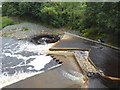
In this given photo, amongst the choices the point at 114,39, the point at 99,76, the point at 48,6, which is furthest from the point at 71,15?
the point at 99,76

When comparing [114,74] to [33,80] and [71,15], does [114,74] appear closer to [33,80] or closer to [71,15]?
[33,80]

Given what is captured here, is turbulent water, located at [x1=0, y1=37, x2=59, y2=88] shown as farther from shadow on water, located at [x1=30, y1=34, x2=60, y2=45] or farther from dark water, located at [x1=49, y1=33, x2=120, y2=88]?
dark water, located at [x1=49, y1=33, x2=120, y2=88]

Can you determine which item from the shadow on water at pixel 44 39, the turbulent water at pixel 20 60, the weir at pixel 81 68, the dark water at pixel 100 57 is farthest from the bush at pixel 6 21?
the weir at pixel 81 68

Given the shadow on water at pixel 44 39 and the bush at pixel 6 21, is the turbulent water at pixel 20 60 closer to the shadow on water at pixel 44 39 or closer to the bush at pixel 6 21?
the shadow on water at pixel 44 39

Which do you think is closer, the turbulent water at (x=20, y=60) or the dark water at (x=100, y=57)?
the dark water at (x=100, y=57)

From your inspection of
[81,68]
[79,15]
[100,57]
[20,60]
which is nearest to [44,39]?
[79,15]

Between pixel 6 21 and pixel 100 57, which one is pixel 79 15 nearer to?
pixel 6 21
